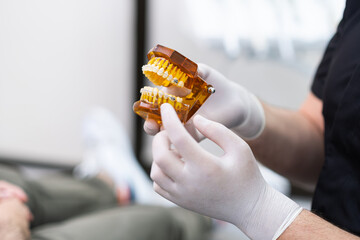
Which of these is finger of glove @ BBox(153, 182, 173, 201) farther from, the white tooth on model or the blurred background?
the blurred background

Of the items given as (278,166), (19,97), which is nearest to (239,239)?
(278,166)

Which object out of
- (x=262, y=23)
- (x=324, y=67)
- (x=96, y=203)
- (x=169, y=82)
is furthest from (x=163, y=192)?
(x=262, y=23)

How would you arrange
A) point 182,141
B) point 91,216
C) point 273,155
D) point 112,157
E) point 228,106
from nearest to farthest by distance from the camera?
point 182,141 → point 228,106 → point 273,155 → point 91,216 → point 112,157

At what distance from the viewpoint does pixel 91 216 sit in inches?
45.9

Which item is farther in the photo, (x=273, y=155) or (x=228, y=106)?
(x=273, y=155)

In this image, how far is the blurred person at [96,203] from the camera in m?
1.03

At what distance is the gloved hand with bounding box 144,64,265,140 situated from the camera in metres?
0.63

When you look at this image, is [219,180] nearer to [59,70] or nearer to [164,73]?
[164,73]

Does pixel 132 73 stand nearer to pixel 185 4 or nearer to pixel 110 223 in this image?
pixel 185 4

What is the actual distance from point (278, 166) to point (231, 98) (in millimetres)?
206

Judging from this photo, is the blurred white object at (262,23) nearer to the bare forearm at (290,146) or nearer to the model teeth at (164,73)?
the bare forearm at (290,146)

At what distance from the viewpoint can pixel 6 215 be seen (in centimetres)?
96

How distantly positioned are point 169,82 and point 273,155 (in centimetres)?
33

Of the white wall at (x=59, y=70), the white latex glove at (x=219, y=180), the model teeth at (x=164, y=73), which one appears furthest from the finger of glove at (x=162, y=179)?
the white wall at (x=59, y=70)
